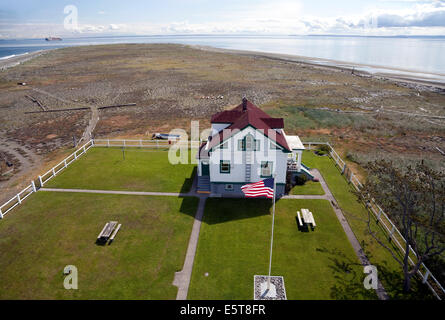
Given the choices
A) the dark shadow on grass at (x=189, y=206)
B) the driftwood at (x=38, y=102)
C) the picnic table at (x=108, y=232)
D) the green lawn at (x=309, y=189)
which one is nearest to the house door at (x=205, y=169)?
the dark shadow on grass at (x=189, y=206)

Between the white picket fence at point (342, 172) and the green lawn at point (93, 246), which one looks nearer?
the green lawn at point (93, 246)

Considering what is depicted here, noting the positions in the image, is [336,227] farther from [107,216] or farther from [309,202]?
[107,216]

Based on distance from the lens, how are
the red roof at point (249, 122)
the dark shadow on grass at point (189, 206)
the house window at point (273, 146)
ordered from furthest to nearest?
the dark shadow on grass at point (189, 206) → the house window at point (273, 146) → the red roof at point (249, 122)

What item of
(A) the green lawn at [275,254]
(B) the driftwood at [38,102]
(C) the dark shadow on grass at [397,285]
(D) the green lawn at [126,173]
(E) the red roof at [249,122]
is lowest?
(C) the dark shadow on grass at [397,285]

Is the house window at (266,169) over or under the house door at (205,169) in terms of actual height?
over

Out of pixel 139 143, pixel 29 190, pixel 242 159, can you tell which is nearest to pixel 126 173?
pixel 29 190

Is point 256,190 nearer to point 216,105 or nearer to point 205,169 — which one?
point 205,169

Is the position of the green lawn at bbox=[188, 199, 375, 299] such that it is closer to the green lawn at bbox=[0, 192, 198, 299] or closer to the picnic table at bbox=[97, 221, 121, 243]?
the green lawn at bbox=[0, 192, 198, 299]

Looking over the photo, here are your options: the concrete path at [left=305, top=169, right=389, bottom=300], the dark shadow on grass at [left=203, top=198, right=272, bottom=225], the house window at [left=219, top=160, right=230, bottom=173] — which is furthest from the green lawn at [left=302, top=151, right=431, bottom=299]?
the house window at [left=219, top=160, right=230, bottom=173]

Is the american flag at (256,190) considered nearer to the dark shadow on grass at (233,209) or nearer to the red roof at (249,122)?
the dark shadow on grass at (233,209)
